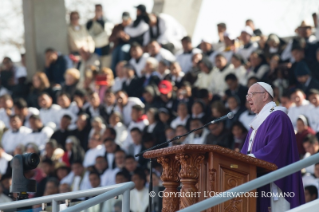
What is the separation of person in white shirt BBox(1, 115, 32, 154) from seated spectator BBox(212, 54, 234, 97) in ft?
12.9

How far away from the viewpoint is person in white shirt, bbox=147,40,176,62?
589 inches

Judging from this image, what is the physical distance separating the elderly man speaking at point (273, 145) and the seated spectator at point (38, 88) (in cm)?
929

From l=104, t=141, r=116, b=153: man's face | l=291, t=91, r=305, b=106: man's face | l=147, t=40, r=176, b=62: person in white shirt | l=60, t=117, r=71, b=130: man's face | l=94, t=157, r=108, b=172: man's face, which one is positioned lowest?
l=94, t=157, r=108, b=172: man's face

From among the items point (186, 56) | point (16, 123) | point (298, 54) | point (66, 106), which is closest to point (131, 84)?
point (186, 56)

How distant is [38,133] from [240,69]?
434 cm

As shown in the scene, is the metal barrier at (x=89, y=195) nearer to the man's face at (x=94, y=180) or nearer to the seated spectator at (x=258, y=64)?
the man's face at (x=94, y=180)

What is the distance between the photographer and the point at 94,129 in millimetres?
13594

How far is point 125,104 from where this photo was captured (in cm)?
1400

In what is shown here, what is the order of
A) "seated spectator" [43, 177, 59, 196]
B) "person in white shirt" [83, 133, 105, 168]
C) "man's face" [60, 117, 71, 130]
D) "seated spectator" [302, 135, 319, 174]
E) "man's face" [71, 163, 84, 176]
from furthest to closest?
1. "man's face" [60, 117, 71, 130]
2. "person in white shirt" [83, 133, 105, 168]
3. "man's face" [71, 163, 84, 176]
4. "seated spectator" [43, 177, 59, 196]
5. "seated spectator" [302, 135, 319, 174]

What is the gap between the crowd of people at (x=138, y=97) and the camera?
1173 cm

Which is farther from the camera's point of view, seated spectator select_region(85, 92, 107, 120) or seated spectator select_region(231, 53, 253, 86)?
seated spectator select_region(85, 92, 107, 120)

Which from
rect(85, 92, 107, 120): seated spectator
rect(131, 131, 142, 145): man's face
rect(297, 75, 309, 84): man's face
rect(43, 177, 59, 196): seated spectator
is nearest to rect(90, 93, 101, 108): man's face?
rect(85, 92, 107, 120): seated spectator

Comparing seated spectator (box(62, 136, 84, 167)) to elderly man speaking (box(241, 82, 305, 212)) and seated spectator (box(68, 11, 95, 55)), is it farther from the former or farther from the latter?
elderly man speaking (box(241, 82, 305, 212))

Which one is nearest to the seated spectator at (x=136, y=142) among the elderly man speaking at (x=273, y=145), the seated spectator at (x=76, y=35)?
the seated spectator at (x=76, y=35)
